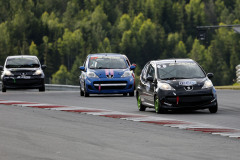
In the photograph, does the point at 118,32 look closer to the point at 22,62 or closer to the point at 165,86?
the point at 22,62

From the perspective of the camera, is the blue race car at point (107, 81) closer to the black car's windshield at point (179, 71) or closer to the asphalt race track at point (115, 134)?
the asphalt race track at point (115, 134)

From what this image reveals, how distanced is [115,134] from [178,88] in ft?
15.8

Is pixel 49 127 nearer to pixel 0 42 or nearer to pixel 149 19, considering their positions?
pixel 0 42

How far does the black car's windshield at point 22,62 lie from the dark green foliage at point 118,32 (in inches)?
4328

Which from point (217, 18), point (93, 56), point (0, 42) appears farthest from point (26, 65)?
point (217, 18)

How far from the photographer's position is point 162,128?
43.4 ft

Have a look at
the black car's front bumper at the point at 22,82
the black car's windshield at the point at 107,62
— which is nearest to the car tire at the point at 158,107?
the black car's windshield at the point at 107,62

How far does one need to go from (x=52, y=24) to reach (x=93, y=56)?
128 m

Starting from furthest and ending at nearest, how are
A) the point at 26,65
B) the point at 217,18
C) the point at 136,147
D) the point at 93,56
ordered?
the point at 217,18, the point at 26,65, the point at 93,56, the point at 136,147

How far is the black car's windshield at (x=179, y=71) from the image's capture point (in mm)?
17311

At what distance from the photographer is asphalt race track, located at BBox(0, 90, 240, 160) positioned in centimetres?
938

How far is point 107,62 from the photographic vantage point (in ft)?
84.9

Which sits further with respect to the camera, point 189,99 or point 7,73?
point 7,73

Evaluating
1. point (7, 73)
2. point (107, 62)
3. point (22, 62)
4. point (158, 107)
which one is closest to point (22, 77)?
point (7, 73)
